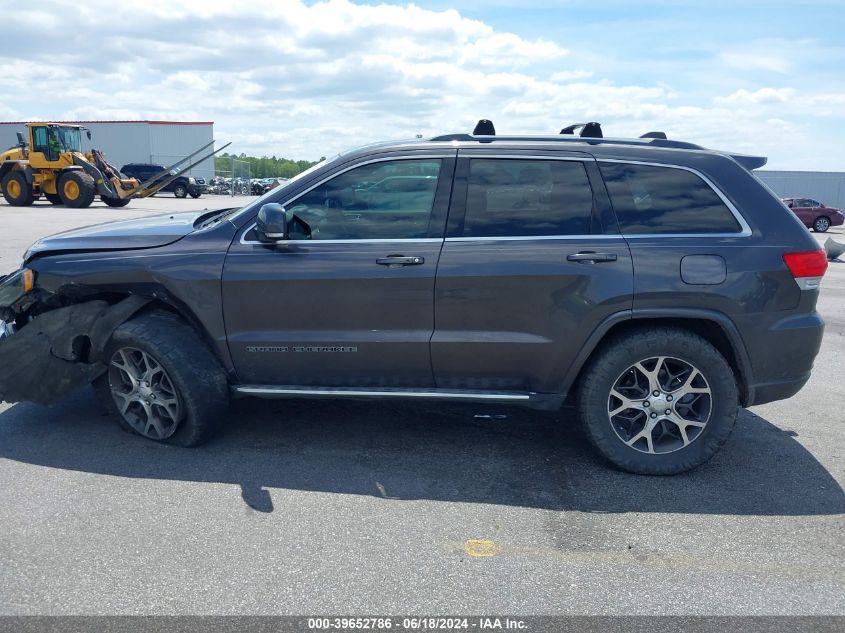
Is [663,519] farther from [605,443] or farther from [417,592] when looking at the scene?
[417,592]

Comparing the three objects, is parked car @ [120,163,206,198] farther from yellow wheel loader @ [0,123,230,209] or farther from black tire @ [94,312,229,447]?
black tire @ [94,312,229,447]

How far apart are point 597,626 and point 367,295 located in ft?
7.00

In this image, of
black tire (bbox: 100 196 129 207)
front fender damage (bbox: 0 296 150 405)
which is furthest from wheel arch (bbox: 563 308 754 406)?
black tire (bbox: 100 196 129 207)

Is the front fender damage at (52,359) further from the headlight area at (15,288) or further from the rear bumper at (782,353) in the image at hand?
the rear bumper at (782,353)

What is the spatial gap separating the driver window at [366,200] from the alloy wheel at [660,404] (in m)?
1.58

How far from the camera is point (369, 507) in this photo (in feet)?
12.7

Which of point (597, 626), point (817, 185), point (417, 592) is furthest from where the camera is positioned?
point (817, 185)

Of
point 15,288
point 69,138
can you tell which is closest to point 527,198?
point 15,288

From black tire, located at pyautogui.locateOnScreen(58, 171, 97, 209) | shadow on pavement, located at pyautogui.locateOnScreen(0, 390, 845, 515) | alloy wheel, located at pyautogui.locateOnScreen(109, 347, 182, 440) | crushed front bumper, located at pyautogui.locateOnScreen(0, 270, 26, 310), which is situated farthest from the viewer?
black tire, located at pyautogui.locateOnScreen(58, 171, 97, 209)

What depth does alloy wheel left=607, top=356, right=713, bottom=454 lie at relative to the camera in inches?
167

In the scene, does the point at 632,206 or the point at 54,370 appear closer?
the point at 632,206

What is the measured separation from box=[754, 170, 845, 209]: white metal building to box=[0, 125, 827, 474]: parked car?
45610 millimetres

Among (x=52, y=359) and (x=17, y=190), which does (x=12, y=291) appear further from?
(x=17, y=190)

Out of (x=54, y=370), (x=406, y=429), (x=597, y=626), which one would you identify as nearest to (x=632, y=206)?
(x=406, y=429)
